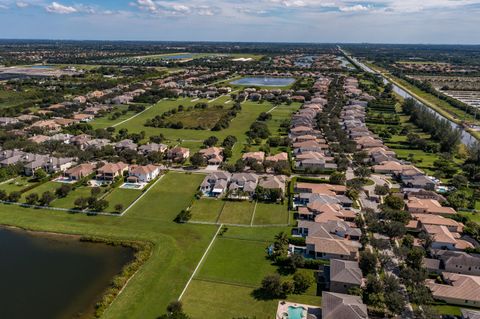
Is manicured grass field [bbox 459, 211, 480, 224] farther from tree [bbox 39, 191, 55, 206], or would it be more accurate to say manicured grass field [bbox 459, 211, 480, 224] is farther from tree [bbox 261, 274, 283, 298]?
tree [bbox 39, 191, 55, 206]

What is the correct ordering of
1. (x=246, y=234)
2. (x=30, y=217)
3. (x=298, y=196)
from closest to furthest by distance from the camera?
(x=246, y=234) → (x=30, y=217) → (x=298, y=196)

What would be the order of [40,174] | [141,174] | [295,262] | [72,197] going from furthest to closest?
[40,174] → [141,174] → [72,197] → [295,262]

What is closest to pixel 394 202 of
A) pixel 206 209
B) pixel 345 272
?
pixel 345 272

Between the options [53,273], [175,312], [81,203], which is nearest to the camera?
[175,312]

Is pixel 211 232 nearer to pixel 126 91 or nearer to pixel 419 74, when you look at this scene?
pixel 126 91

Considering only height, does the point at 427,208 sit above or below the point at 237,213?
above

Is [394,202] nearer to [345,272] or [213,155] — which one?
[345,272]

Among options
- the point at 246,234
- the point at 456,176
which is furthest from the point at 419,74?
the point at 246,234
